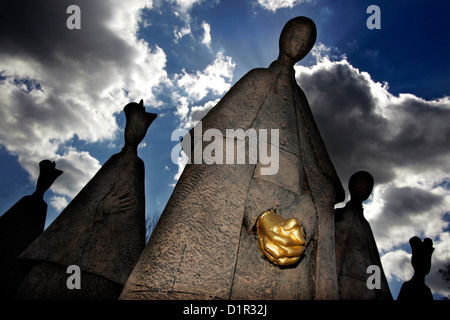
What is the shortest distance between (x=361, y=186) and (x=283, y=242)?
2166 mm

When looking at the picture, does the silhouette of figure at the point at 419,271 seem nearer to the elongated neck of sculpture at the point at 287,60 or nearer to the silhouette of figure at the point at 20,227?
the elongated neck of sculpture at the point at 287,60

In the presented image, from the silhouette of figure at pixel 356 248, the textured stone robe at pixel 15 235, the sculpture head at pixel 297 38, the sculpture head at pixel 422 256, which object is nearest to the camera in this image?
the sculpture head at pixel 297 38

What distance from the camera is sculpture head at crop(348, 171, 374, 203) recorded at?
327 cm

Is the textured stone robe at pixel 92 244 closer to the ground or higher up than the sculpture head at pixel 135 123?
closer to the ground

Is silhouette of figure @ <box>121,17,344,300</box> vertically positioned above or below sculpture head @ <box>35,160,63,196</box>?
below

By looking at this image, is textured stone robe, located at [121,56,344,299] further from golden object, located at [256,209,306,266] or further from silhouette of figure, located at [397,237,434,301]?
silhouette of figure, located at [397,237,434,301]

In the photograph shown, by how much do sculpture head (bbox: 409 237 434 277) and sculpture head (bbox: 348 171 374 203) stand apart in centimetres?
67

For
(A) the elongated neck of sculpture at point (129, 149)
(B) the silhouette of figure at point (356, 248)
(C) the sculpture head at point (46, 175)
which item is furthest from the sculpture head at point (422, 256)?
(C) the sculpture head at point (46, 175)

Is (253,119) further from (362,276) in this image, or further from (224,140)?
(362,276)

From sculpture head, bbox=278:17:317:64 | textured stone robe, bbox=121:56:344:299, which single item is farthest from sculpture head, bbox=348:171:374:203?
sculpture head, bbox=278:17:317:64

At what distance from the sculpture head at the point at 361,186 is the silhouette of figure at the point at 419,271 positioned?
0.66 metres

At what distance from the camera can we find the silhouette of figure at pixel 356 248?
114 inches

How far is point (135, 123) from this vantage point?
3316 millimetres
